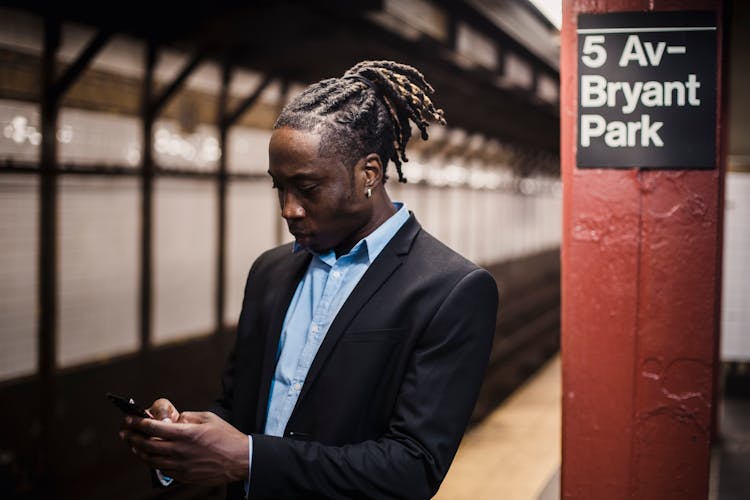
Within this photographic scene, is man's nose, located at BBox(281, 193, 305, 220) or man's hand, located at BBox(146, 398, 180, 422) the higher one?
man's nose, located at BBox(281, 193, 305, 220)

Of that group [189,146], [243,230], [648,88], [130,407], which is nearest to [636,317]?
[648,88]

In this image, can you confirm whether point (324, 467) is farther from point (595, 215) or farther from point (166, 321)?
point (166, 321)

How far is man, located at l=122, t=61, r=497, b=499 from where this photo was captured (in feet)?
5.44

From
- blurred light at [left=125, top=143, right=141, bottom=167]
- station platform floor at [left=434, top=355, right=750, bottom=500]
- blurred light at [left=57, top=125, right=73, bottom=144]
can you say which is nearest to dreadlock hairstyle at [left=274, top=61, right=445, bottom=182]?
station platform floor at [left=434, top=355, right=750, bottom=500]

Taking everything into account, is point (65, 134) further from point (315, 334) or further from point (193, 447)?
point (193, 447)

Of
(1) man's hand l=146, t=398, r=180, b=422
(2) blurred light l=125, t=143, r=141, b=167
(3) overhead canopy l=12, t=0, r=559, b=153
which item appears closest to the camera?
(1) man's hand l=146, t=398, r=180, b=422

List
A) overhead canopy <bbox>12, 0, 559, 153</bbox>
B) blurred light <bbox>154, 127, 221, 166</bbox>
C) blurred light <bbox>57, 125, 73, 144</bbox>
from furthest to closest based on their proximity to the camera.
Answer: blurred light <bbox>154, 127, 221, 166</bbox> < overhead canopy <bbox>12, 0, 559, 153</bbox> < blurred light <bbox>57, 125, 73, 144</bbox>

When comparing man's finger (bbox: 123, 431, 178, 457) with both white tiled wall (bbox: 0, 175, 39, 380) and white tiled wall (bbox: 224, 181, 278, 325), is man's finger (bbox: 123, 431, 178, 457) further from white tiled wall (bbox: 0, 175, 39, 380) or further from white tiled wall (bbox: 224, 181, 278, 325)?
white tiled wall (bbox: 224, 181, 278, 325)

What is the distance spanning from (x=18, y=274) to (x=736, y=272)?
21.5ft

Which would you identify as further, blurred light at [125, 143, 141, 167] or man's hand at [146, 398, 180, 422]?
blurred light at [125, 143, 141, 167]

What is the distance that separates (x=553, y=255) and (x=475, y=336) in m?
26.8

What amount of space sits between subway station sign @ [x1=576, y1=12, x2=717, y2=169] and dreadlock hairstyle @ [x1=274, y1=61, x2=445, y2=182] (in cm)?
76

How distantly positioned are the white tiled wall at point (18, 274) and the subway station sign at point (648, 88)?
3807 millimetres

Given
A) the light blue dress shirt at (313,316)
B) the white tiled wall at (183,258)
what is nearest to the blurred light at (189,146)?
the white tiled wall at (183,258)
